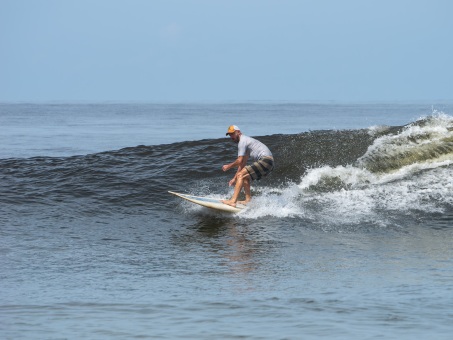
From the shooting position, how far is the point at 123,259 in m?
12.0

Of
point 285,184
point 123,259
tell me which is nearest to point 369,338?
point 123,259

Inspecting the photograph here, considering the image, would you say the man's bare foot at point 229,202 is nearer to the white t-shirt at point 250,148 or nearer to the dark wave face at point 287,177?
the dark wave face at point 287,177

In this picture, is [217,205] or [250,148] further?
[250,148]

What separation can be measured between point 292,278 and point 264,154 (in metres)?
5.98

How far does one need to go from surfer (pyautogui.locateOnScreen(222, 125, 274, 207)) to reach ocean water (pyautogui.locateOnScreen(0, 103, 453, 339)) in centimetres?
62

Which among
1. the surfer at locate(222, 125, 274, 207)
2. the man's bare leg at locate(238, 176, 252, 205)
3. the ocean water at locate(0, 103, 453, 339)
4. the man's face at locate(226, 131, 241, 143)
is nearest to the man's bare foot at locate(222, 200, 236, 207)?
the surfer at locate(222, 125, 274, 207)

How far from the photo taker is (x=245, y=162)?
16.2 meters

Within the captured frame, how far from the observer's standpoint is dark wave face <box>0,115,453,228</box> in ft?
55.0

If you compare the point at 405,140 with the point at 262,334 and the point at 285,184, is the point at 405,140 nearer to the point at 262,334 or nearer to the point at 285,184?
the point at 285,184

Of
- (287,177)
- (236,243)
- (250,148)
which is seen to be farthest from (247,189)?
(287,177)

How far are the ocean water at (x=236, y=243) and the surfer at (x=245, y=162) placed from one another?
62 centimetres

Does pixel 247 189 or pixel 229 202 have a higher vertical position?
A: pixel 247 189

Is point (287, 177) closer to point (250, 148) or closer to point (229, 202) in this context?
point (250, 148)

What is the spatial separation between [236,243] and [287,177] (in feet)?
22.8
